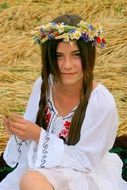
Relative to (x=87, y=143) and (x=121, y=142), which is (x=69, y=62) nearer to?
(x=87, y=143)

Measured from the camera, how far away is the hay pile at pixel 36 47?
5098 mm

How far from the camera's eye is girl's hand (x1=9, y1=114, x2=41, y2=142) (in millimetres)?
2973

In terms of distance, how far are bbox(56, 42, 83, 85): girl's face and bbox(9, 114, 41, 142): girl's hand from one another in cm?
30

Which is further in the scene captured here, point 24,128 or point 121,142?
point 121,142

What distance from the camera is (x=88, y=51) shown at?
3023 mm

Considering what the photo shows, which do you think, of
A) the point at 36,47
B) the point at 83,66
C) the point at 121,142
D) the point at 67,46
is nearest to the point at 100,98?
the point at 83,66

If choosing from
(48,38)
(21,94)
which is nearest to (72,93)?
(48,38)

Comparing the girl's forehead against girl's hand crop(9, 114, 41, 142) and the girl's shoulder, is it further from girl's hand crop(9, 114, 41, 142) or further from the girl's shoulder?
girl's hand crop(9, 114, 41, 142)

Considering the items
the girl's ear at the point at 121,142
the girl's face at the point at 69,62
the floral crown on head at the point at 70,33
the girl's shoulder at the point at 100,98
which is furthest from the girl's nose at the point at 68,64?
the girl's ear at the point at 121,142

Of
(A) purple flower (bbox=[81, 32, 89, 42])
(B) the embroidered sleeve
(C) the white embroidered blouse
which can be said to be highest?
(A) purple flower (bbox=[81, 32, 89, 42])

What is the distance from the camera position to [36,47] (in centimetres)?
651

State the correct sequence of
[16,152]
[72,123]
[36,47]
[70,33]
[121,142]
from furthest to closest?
[36,47] < [121,142] < [16,152] < [72,123] < [70,33]

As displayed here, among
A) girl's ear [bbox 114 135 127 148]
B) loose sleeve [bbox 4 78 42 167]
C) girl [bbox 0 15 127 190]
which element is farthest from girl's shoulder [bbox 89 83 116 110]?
girl's ear [bbox 114 135 127 148]

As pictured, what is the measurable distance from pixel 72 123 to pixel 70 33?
48cm
